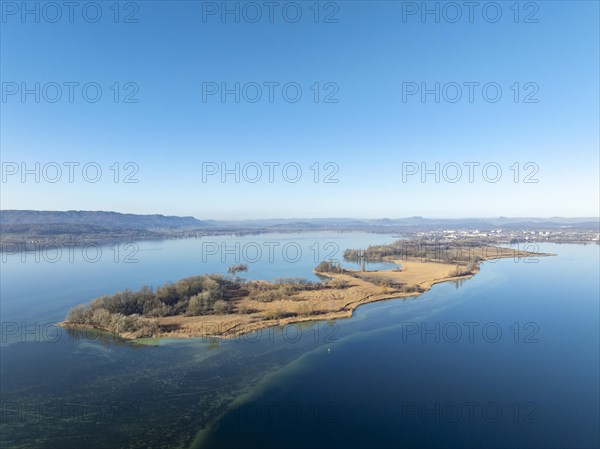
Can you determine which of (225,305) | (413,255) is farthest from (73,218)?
(225,305)

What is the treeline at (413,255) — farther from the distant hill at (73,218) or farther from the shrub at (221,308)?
the distant hill at (73,218)

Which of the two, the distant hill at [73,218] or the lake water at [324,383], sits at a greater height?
the distant hill at [73,218]

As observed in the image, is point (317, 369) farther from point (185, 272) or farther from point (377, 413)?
point (185, 272)

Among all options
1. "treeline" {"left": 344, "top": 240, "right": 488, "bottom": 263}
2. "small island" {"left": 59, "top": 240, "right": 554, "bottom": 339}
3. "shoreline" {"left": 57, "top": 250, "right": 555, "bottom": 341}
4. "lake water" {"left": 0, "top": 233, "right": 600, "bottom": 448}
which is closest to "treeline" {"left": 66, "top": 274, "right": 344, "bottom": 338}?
"small island" {"left": 59, "top": 240, "right": 554, "bottom": 339}

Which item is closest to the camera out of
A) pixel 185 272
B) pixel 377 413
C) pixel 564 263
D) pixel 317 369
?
pixel 377 413

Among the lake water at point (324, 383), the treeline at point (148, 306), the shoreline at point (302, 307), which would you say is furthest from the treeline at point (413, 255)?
the treeline at point (148, 306)

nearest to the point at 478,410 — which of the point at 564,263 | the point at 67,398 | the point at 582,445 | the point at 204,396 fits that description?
the point at 582,445
